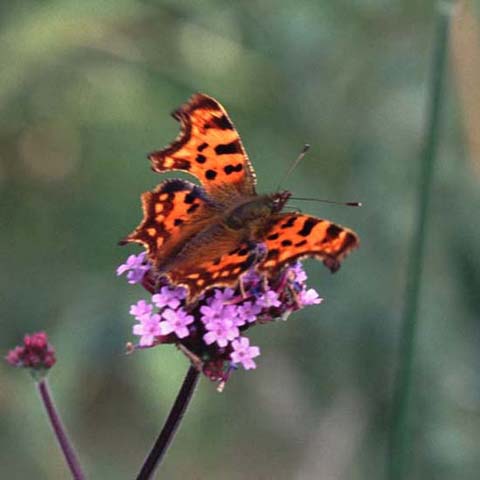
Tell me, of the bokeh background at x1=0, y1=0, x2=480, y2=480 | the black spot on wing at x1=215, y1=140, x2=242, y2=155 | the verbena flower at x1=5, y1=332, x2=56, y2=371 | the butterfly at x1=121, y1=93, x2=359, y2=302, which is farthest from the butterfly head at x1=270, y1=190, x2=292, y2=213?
the bokeh background at x1=0, y1=0, x2=480, y2=480

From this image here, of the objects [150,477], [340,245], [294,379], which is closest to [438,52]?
[340,245]

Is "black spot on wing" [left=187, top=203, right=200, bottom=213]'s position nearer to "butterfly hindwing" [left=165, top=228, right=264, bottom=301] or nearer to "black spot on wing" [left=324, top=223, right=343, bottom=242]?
"butterfly hindwing" [left=165, top=228, right=264, bottom=301]

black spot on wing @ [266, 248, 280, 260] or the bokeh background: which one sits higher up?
the bokeh background

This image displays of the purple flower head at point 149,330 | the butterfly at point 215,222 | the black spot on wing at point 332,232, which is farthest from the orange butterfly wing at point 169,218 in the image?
the black spot on wing at point 332,232

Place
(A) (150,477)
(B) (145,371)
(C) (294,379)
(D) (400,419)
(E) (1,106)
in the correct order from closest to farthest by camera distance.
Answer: (A) (150,477) → (D) (400,419) → (B) (145,371) → (E) (1,106) → (C) (294,379)

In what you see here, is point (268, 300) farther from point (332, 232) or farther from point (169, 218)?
point (169, 218)

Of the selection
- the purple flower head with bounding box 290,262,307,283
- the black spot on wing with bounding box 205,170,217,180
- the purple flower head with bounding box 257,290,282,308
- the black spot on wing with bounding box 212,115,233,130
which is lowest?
the purple flower head with bounding box 257,290,282,308

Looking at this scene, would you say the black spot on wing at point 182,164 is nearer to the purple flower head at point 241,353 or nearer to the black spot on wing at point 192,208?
the black spot on wing at point 192,208

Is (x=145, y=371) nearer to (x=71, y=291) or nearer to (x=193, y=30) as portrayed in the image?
(x=71, y=291)
